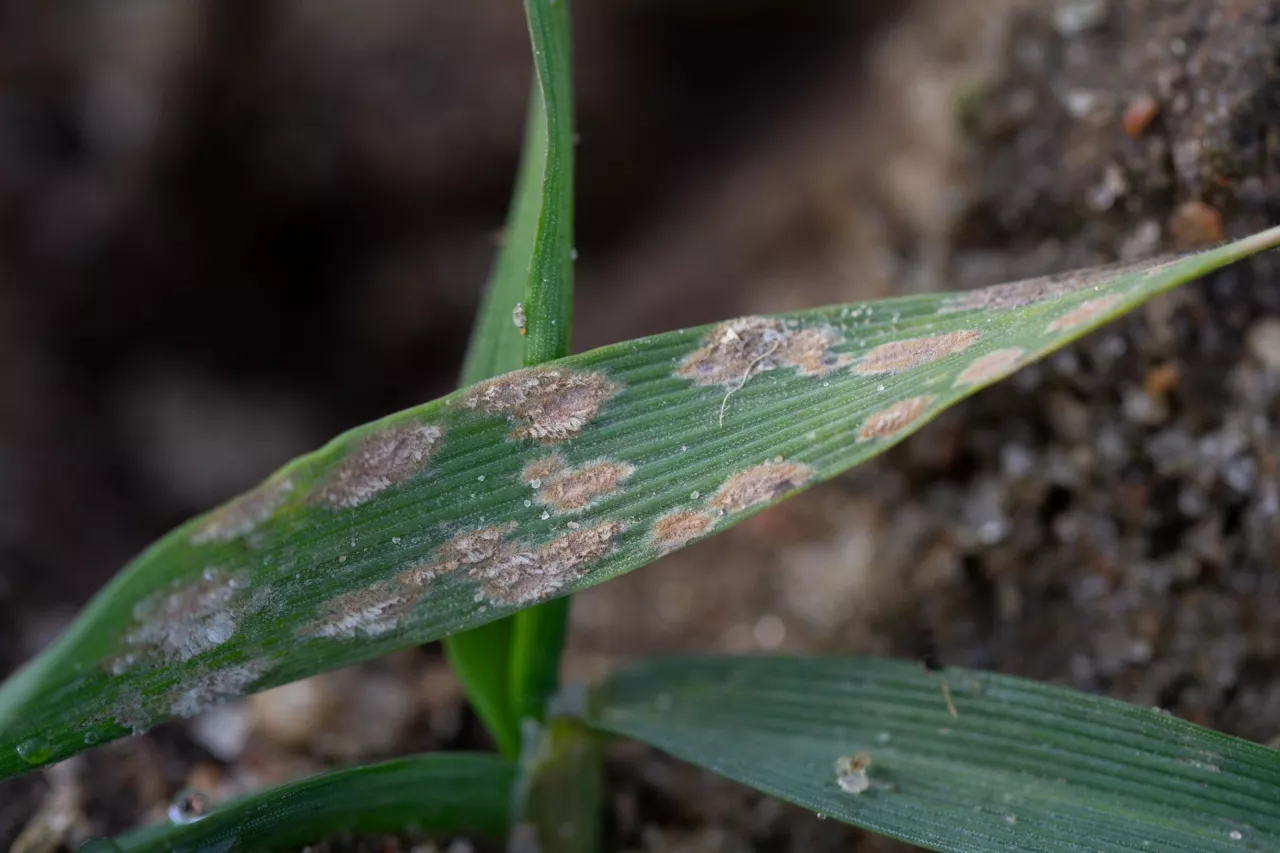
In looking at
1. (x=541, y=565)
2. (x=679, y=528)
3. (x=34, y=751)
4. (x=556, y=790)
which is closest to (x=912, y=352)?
(x=679, y=528)

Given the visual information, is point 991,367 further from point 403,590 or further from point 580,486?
point 403,590

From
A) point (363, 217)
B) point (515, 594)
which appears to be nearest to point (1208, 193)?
point (515, 594)

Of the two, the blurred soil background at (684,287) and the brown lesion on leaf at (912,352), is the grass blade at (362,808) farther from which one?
the brown lesion on leaf at (912,352)

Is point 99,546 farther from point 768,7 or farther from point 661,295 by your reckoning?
point 768,7

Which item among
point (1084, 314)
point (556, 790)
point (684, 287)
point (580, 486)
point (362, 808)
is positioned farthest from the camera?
point (684, 287)

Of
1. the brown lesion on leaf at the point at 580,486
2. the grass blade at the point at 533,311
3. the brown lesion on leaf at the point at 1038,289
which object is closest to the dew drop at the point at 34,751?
the grass blade at the point at 533,311

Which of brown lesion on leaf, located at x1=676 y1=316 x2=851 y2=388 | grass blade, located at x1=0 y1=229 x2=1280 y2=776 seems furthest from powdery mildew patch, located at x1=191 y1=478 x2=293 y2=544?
brown lesion on leaf, located at x1=676 y1=316 x2=851 y2=388

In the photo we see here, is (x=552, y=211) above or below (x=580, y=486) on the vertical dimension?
above

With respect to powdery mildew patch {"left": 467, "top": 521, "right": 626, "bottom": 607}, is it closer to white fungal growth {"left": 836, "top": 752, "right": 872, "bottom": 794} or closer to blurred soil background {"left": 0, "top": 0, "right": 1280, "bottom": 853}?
white fungal growth {"left": 836, "top": 752, "right": 872, "bottom": 794}
